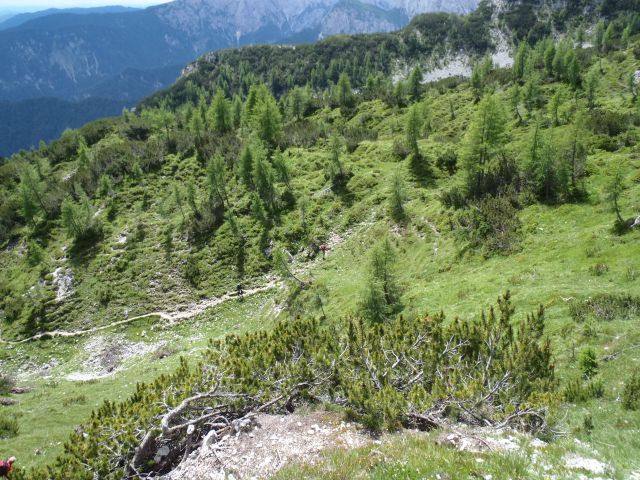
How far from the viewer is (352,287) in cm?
3281

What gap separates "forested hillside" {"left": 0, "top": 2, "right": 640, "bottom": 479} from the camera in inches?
406

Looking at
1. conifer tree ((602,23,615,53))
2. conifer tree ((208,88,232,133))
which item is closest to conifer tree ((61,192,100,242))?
conifer tree ((208,88,232,133))

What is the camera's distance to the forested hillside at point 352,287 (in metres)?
10.3

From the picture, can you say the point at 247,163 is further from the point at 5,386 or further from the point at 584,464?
the point at 584,464

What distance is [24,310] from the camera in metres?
51.7

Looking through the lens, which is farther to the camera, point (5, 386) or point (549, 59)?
point (549, 59)

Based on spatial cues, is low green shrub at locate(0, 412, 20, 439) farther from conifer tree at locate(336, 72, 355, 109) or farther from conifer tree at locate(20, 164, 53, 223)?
conifer tree at locate(336, 72, 355, 109)

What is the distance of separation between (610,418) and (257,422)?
9.40m

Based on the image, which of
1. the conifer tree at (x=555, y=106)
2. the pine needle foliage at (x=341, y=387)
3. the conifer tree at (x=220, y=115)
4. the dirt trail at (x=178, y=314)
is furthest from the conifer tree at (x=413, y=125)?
the conifer tree at (x=220, y=115)

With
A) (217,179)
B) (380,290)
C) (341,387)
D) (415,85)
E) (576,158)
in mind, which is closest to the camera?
(341,387)

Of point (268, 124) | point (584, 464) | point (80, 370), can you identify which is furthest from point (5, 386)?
point (268, 124)

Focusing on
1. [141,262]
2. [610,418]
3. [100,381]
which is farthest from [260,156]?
[610,418]

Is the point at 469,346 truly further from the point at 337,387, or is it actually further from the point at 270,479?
the point at 270,479

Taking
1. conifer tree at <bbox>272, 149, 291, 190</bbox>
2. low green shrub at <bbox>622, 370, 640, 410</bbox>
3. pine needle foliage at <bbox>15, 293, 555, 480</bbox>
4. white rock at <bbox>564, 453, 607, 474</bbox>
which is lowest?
conifer tree at <bbox>272, 149, 291, 190</bbox>
